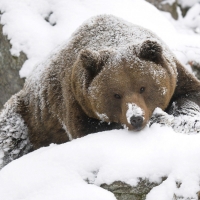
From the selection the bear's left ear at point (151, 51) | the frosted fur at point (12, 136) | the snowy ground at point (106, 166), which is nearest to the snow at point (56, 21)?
the frosted fur at point (12, 136)

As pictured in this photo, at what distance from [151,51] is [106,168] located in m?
1.72

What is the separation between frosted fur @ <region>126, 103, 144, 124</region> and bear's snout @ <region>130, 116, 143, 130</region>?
0.04m

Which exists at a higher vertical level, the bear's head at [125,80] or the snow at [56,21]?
the bear's head at [125,80]

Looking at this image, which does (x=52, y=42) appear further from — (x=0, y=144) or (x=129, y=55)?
(x=129, y=55)

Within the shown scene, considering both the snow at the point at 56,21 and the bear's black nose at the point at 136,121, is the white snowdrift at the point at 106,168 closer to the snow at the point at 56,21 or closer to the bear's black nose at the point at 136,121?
the bear's black nose at the point at 136,121

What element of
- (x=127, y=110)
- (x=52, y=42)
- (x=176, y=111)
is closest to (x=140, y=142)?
(x=127, y=110)

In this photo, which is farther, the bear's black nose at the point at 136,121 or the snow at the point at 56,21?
the snow at the point at 56,21

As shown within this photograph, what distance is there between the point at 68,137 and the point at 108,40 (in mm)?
1352

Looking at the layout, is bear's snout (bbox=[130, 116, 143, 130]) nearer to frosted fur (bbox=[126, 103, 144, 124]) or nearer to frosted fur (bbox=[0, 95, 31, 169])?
frosted fur (bbox=[126, 103, 144, 124])

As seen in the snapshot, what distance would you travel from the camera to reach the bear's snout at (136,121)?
14.0 feet

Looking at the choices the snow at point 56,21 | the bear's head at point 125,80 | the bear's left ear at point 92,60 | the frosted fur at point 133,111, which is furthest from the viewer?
the snow at point 56,21

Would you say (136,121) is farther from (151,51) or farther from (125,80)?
(151,51)

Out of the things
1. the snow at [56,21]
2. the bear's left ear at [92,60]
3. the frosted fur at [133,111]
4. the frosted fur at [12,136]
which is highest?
the bear's left ear at [92,60]

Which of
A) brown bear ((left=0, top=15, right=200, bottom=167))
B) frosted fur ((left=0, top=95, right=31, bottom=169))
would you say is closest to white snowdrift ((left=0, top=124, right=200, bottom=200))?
brown bear ((left=0, top=15, right=200, bottom=167))
